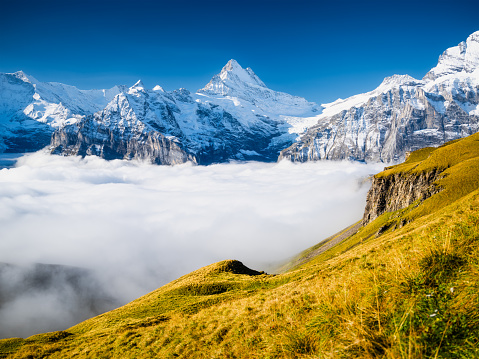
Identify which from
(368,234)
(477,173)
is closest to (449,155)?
(477,173)

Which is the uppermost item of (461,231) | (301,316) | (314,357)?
(461,231)

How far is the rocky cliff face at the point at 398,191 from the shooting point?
111m

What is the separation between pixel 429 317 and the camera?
4199 mm

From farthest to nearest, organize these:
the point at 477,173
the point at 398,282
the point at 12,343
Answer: the point at 477,173, the point at 12,343, the point at 398,282

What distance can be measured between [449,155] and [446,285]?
14593 cm

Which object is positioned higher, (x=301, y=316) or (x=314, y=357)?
(x=314, y=357)

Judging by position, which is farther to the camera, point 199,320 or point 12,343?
A: point 12,343

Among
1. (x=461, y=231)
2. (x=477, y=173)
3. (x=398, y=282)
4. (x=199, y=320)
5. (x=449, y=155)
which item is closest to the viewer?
(x=398, y=282)

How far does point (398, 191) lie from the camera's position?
5335 inches

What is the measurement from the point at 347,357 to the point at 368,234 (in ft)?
461

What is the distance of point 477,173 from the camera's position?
278 feet

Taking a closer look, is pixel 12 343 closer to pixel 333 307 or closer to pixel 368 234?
pixel 333 307

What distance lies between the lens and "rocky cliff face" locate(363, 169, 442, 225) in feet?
364

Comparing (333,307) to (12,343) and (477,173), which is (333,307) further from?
A: (477,173)
